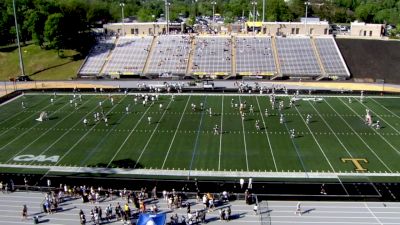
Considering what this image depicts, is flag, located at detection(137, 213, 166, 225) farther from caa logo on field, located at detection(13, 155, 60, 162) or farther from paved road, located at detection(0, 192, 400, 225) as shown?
caa logo on field, located at detection(13, 155, 60, 162)

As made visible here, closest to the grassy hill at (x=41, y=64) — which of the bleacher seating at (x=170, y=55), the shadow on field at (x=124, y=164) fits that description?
the bleacher seating at (x=170, y=55)

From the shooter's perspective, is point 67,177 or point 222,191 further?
point 67,177

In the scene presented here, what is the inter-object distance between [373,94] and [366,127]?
15.0 metres

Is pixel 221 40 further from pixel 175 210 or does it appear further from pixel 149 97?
pixel 175 210

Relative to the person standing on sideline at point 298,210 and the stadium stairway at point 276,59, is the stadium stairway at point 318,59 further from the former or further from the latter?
the person standing on sideline at point 298,210

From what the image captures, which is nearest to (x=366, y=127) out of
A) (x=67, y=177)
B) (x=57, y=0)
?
(x=67, y=177)

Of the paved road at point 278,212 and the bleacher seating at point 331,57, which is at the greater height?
the bleacher seating at point 331,57

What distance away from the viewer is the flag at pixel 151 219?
2230 centimetres

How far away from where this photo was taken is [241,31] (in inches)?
3674

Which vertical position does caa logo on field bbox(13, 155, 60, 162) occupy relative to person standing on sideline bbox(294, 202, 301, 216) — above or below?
below

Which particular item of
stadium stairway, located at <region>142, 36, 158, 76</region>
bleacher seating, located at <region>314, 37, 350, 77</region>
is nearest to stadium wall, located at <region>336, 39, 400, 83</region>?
bleacher seating, located at <region>314, 37, 350, 77</region>

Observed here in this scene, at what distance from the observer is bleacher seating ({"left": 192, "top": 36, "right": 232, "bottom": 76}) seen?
7231cm

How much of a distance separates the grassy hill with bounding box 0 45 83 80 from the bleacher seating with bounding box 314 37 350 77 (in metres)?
40.9

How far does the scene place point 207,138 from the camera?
39.2 meters
